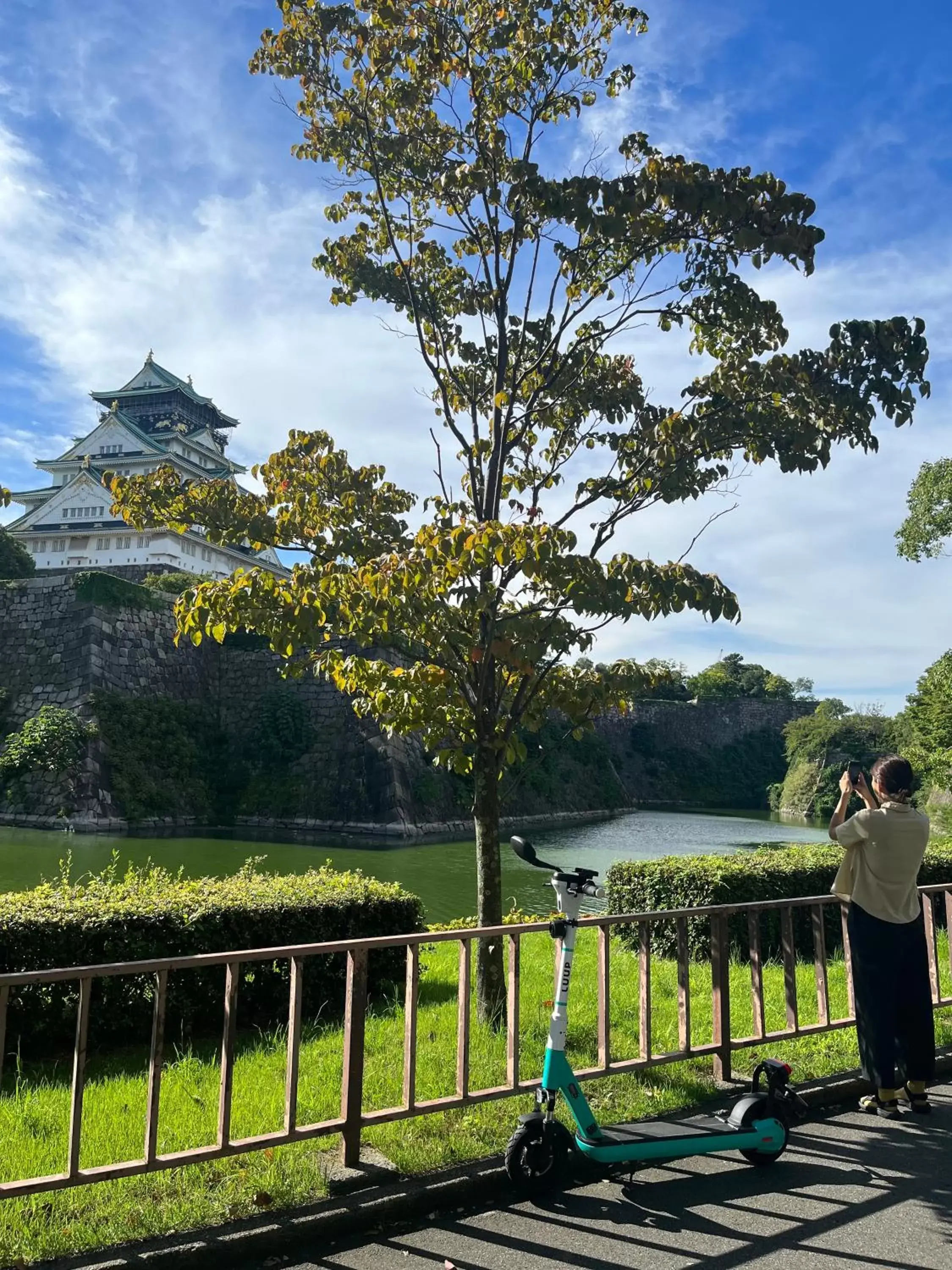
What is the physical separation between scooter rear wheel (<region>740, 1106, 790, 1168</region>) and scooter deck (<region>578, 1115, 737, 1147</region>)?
0.31ft

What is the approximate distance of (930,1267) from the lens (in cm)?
273

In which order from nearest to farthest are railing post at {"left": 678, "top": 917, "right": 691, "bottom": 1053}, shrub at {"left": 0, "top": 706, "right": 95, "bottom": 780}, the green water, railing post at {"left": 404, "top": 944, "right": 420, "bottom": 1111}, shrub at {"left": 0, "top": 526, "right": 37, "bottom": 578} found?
1. railing post at {"left": 404, "top": 944, "right": 420, "bottom": 1111}
2. railing post at {"left": 678, "top": 917, "right": 691, "bottom": 1053}
3. the green water
4. shrub at {"left": 0, "top": 706, "right": 95, "bottom": 780}
5. shrub at {"left": 0, "top": 526, "right": 37, "bottom": 578}

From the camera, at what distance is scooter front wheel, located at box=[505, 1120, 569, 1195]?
3172 mm

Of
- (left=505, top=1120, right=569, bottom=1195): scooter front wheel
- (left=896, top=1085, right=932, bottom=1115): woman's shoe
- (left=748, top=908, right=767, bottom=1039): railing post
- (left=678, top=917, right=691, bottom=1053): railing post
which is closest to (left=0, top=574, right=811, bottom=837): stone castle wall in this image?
(left=748, top=908, right=767, bottom=1039): railing post

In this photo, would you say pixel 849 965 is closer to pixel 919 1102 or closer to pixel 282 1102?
pixel 919 1102

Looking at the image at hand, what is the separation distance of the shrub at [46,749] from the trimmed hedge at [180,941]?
1929 cm

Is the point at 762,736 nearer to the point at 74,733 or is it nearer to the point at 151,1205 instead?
the point at 74,733

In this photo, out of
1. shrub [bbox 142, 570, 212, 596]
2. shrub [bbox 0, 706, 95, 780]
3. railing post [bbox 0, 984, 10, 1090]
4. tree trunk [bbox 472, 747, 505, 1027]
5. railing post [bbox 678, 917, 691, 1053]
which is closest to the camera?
railing post [bbox 0, 984, 10, 1090]

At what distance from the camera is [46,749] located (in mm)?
23938

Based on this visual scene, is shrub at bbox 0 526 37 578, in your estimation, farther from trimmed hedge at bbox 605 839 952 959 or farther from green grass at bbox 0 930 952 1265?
green grass at bbox 0 930 952 1265

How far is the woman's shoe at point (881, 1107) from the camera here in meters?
4.07

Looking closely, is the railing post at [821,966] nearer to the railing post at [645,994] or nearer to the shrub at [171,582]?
the railing post at [645,994]

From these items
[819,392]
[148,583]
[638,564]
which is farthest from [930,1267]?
[148,583]

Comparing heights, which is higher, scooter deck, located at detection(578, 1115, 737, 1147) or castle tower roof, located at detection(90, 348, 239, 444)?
castle tower roof, located at detection(90, 348, 239, 444)
